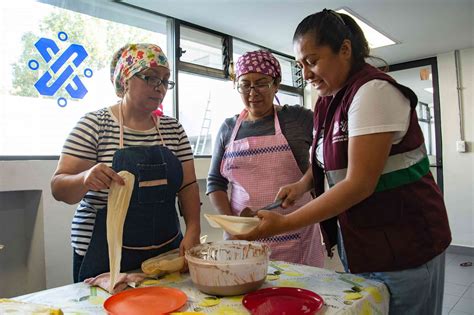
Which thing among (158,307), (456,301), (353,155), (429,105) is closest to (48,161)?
(158,307)

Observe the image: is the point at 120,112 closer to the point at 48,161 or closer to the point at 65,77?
the point at 48,161

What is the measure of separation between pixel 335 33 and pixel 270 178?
0.69 m

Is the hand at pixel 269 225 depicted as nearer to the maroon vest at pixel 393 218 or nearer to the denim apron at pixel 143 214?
the maroon vest at pixel 393 218

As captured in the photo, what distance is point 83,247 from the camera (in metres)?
1.11

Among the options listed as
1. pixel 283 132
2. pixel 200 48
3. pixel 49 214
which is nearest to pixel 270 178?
pixel 283 132

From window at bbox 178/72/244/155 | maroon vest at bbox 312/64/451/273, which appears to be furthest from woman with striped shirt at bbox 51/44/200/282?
window at bbox 178/72/244/155

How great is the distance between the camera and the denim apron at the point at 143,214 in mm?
1048

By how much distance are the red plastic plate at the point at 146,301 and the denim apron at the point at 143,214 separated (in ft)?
0.70

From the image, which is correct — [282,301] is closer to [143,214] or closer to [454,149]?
[143,214]

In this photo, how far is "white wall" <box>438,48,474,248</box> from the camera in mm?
3979

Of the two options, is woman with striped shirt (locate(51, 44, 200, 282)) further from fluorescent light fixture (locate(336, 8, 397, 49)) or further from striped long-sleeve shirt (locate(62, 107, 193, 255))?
fluorescent light fixture (locate(336, 8, 397, 49))

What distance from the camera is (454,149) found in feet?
13.4

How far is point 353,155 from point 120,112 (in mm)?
765

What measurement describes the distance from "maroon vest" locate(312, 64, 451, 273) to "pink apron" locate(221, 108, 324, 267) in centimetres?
53
